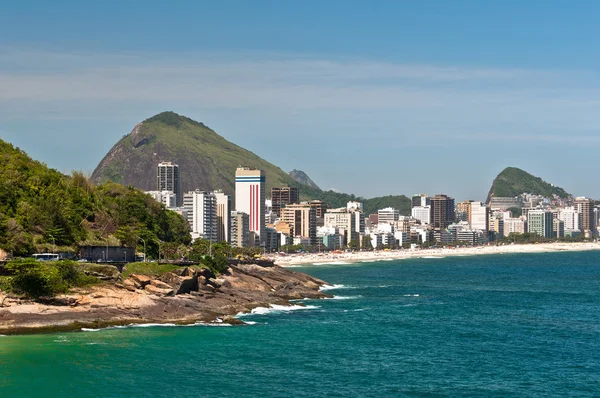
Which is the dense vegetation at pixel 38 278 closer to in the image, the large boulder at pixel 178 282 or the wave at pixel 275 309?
the large boulder at pixel 178 282

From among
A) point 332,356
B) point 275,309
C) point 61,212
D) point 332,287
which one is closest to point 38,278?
point 61,212

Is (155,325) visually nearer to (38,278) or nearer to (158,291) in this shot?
(158,291)

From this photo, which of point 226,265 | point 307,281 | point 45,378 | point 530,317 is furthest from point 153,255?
point 45,378

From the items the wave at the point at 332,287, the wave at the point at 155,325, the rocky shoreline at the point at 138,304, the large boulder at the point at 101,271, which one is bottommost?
the wave at the point at 332,287

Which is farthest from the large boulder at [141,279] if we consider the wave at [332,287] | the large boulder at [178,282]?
the wave at [332,287]

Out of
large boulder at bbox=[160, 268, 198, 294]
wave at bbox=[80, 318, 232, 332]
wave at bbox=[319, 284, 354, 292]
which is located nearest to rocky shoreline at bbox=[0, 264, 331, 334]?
large boulder at bbox=[160, 268, 198, 294]

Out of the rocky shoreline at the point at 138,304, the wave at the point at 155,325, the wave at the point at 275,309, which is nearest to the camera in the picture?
the rocky shoreline at the point at 138,304
